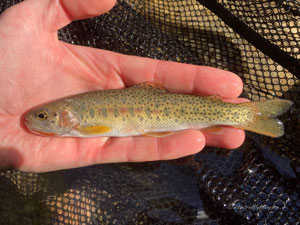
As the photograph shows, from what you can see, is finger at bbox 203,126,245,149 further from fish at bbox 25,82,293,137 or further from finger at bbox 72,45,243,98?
finger at bbox 72,45,243,98

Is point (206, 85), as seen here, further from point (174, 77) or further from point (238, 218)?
point (238, 218)

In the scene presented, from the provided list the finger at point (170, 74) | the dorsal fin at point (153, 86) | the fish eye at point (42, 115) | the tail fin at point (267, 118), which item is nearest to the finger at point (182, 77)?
the finger at point (170, 74)

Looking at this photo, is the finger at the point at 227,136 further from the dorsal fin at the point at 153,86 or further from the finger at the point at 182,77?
the dorsal fin at the point at 153,86

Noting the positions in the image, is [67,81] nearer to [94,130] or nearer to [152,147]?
[94,130]

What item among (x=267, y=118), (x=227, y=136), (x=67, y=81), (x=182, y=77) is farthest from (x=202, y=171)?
(x=67, y=81)

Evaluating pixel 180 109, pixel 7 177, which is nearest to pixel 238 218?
pixel 180 109
